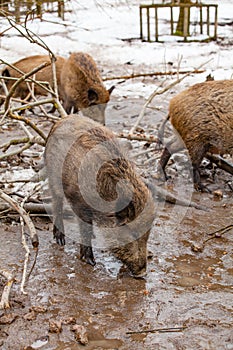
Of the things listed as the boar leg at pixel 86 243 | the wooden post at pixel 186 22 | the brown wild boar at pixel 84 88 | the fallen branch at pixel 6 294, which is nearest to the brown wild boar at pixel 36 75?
the brown wild boar at pixel 84 88

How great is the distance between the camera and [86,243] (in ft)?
15.2

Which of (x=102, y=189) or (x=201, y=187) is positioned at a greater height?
(x=102, y=189)

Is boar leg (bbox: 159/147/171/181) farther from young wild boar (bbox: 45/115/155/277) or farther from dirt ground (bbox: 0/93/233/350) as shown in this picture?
young wild boar (bbox: 45/115/155/277)

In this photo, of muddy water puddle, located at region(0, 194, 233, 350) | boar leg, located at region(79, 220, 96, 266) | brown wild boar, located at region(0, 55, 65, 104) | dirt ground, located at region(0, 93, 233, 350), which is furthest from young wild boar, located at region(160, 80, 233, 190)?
brown wild boar, located at region(0, 55, 65, 104)

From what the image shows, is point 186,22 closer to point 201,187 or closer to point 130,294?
point 201,187

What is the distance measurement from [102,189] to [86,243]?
60 centimetres

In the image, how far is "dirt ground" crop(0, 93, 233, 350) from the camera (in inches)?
143

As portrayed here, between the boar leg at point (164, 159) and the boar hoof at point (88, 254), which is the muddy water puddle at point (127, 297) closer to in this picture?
the boar hoof at point (88, 254)

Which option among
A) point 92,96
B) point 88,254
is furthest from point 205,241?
point 92,96

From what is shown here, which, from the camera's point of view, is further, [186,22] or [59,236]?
[186,22]

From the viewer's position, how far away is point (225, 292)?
13.8 feet

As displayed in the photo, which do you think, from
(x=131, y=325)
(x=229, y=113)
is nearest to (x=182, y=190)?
(x=229, y=113)

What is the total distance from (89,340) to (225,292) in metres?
1.18

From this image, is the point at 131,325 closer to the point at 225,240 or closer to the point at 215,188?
the point at 225,240
